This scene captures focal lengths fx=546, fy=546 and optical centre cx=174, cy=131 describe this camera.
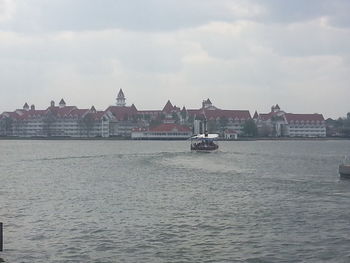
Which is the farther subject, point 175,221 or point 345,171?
point 345,171

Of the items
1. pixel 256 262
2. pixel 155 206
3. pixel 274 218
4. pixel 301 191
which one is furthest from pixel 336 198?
pixel 256 262

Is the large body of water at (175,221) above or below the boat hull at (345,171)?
below

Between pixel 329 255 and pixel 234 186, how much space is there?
2217cm

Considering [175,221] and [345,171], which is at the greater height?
[345,171]

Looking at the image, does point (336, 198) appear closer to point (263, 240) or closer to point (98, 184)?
point (263, 240)

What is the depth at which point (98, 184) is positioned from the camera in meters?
42.1

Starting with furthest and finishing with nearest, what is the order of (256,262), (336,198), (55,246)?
(336,198), (55,246), (256,262)

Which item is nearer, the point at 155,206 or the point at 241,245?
the point at 241,245

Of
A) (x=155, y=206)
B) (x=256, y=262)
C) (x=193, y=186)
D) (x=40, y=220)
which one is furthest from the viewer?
(x=193, y=186)

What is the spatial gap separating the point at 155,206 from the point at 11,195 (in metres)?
10.8

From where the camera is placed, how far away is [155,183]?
42969mm

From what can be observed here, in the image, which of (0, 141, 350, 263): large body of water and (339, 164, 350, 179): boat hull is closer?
(0, 141, 350, 263): large body of water

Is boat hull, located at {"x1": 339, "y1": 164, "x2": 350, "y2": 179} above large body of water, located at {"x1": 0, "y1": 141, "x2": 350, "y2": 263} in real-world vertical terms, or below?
above

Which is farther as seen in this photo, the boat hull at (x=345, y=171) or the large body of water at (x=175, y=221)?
the boat hull at (x=345, y=171)
